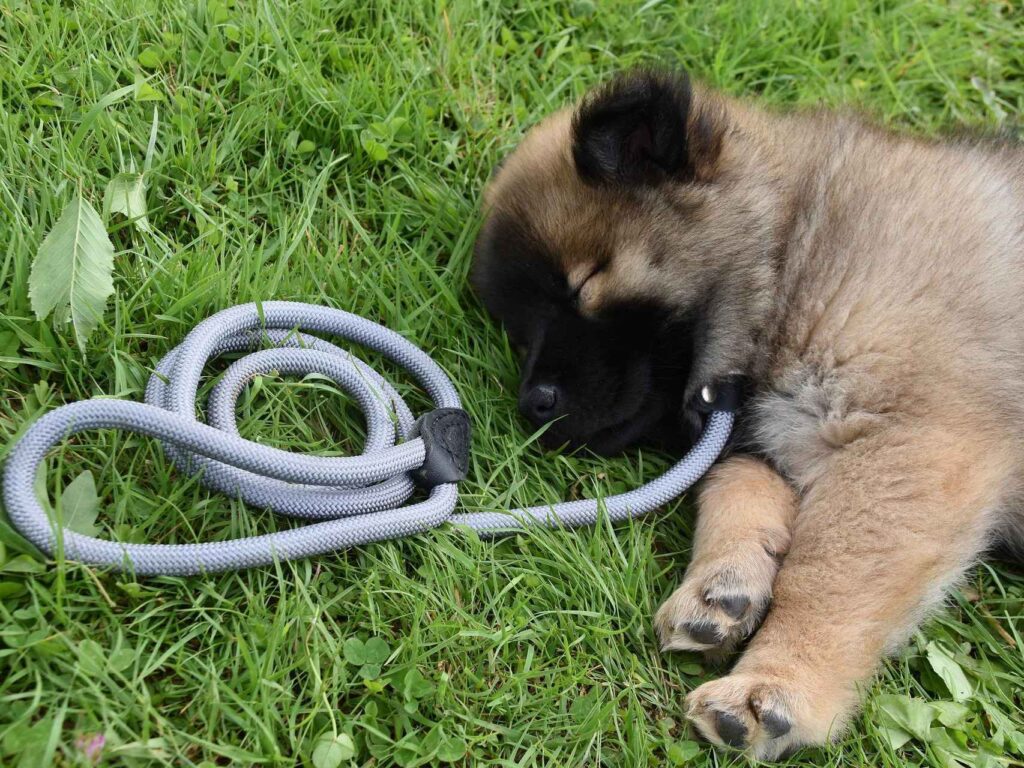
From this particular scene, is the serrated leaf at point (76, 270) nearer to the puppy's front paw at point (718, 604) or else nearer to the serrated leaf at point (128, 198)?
the serrated leaf at point (128, 198)

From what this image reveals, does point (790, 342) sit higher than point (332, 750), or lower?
higher

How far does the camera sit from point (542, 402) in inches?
89.9

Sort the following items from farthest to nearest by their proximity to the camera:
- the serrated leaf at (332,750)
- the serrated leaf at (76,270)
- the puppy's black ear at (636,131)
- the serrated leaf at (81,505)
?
the puppy's black ear at (636,131) → the serrated leaf at (76,270) → the serrated leaf at (81,505) → the serrated leaf at (332,750)

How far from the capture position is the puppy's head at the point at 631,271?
230cm

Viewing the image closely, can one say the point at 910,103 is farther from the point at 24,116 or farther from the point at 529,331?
the point at 24,116

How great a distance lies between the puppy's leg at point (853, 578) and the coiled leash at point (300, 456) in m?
0.38

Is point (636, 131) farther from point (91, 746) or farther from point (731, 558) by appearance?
point (91, 746)

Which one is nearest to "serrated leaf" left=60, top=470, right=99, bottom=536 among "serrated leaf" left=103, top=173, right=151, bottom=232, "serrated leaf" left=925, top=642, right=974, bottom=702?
"serrated leaf" left=103, top=173, right=151, bottom=232

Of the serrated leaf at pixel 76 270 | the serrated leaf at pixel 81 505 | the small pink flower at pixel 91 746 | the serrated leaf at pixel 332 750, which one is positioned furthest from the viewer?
the serrated leaf at pixel 76 270

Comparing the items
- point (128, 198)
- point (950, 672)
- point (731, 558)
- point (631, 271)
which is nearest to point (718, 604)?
point (731, 558)

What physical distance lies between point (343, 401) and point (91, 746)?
3.10ft

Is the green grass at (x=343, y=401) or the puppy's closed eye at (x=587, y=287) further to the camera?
the puppy's closed eye at (x=587, y=287)

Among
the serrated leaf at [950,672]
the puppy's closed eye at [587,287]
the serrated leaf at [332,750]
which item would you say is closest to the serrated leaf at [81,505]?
the serrated leaf at [332,750]

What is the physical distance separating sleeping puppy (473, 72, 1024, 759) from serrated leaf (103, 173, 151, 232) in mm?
858
